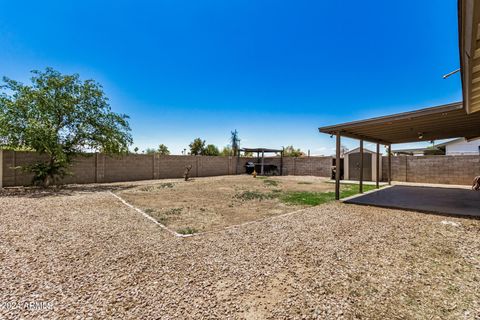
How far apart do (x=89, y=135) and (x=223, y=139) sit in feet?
79.3

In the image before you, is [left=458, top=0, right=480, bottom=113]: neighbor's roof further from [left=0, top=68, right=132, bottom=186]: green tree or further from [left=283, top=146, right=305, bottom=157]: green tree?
[left=283, top=146, right=305, bottom=157]: green tree

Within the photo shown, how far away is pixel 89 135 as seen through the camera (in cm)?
1034

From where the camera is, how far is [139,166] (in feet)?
44.9

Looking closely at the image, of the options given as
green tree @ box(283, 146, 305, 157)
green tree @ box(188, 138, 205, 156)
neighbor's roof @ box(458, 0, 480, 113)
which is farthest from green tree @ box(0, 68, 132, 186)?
green tree @ box(283, 146, 305, 157)

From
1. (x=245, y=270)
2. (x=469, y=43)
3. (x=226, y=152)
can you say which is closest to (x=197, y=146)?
(x=226, y=152)

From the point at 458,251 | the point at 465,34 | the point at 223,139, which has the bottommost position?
the point at 458,251

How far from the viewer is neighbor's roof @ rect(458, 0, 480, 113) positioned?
5.48 feet

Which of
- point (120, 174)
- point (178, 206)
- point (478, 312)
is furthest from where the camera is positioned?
point (120, 174)

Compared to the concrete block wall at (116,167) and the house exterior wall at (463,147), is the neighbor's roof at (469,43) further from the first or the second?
the house exterior wall at (463,147)

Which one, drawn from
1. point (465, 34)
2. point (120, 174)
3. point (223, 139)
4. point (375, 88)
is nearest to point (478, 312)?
point (465, 34)

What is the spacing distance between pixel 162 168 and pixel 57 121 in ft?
21.1

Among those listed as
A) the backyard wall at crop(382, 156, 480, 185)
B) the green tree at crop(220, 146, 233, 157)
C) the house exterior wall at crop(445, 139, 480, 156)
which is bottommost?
the backyard wall at crop(382, 156, 480, 185)

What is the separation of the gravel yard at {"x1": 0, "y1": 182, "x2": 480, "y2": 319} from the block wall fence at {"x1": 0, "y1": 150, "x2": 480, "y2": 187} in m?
7.62

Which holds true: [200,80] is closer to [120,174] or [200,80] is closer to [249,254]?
[120,174]
